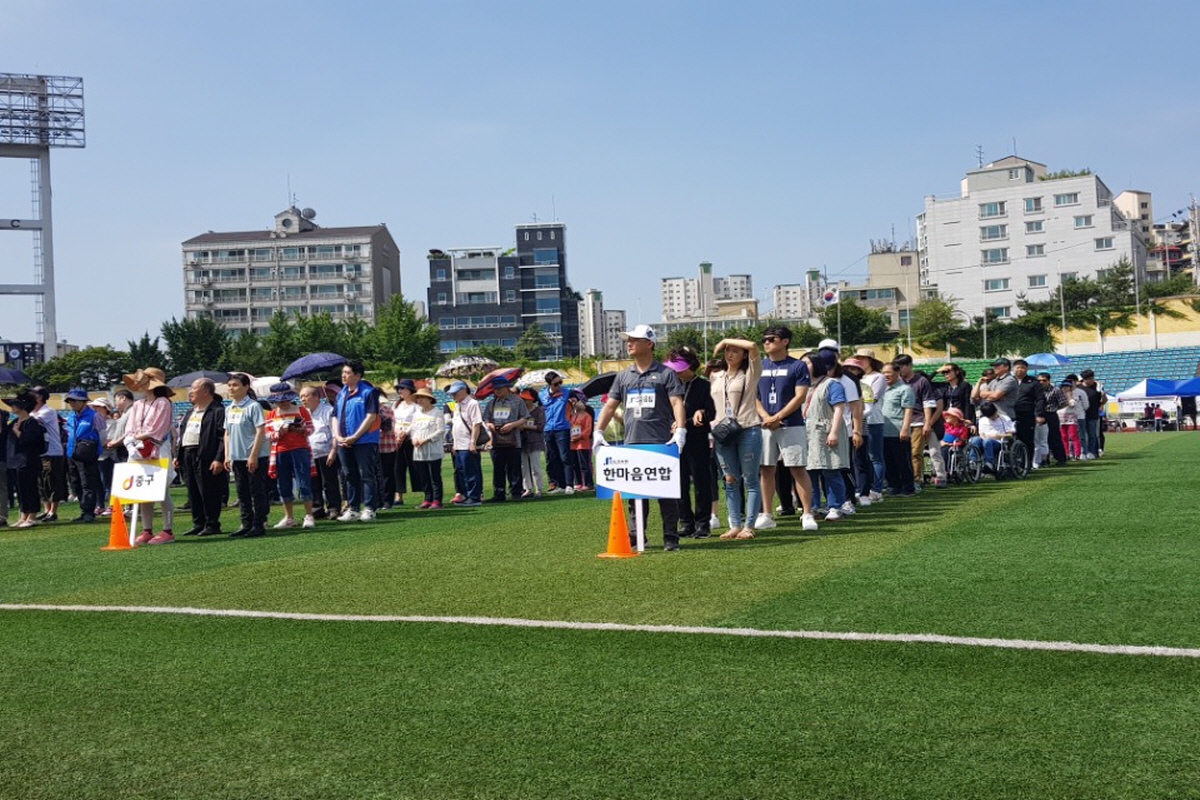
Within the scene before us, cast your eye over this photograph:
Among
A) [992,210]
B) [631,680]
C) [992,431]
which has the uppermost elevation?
[992,210]

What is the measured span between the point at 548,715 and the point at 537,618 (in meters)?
2.27

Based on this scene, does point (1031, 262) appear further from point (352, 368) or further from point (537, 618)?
→ point (537, 618)

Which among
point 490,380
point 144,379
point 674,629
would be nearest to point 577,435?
point 490,380

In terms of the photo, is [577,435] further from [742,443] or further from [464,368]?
[464,368]

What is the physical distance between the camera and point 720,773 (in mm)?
4285

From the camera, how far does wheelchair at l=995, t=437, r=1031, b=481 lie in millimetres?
18938

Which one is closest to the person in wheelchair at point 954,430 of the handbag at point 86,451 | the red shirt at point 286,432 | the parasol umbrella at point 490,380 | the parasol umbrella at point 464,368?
the parasol umbrella at point 490,380

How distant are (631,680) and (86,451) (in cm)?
1507

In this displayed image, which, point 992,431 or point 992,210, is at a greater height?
point 992,210

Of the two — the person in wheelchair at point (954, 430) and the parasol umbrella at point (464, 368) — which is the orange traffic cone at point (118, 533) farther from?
the parasol umbrella at point (464, 368)

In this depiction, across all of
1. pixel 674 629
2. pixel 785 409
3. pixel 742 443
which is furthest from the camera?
pixel 785 409

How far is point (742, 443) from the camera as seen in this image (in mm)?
11672

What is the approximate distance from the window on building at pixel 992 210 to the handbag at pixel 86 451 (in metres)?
104

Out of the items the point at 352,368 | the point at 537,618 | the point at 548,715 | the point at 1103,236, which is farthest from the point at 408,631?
the point at 1103,236
